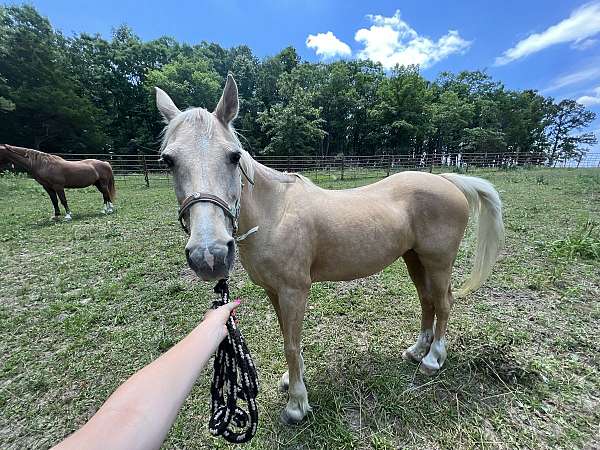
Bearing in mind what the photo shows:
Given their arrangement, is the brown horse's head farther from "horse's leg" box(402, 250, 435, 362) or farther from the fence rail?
"horse's leg" box(402, 250, 435, 362)

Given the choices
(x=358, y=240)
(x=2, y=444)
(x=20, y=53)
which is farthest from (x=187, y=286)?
(x=20, y=53)

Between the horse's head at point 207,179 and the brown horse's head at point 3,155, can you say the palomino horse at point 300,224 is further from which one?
the brown horse's head at point 3,155

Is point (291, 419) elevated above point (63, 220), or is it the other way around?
point (63, 220)

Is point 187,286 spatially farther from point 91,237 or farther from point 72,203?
point 72,203

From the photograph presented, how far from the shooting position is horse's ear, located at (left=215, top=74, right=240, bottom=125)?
155 centimetres

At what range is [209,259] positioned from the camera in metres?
1.13

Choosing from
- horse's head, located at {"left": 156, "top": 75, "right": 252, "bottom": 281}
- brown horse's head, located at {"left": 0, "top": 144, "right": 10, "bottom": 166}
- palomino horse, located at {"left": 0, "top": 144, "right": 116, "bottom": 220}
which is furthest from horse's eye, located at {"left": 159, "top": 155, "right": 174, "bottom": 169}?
brown horse's head, located at {"left": 0, "top": 144, "right": 10, "bottom": 166}

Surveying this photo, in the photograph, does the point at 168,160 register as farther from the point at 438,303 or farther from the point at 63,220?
the point at 63,220

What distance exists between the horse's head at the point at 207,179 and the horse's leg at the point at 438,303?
1.78 metres

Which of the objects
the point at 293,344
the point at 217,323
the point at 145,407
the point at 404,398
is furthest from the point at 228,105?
the point at 404,398

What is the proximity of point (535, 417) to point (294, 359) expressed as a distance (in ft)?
5.73

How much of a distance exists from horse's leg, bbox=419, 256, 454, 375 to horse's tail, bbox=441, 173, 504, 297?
0.53 metres

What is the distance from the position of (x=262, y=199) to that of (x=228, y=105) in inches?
24.1

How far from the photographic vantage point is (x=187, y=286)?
381cm
